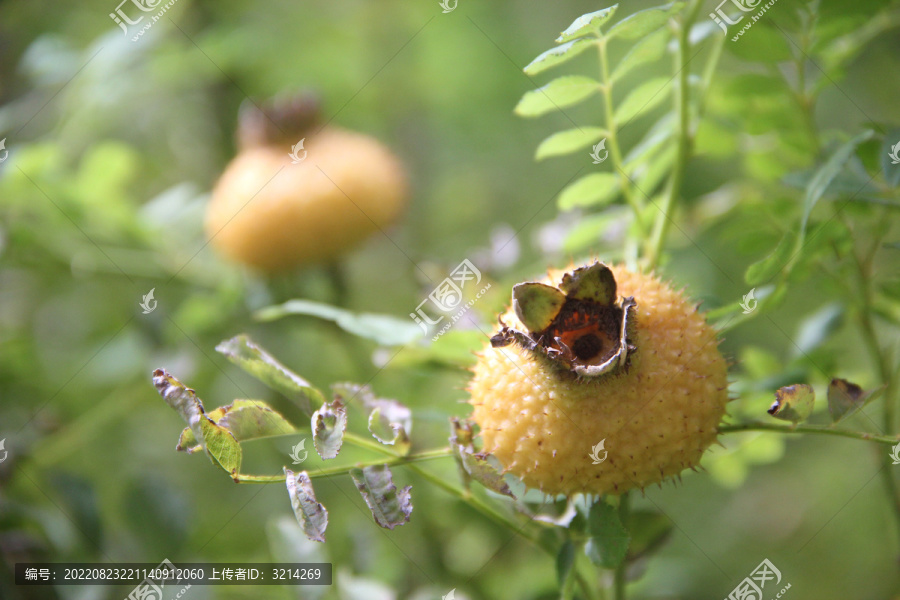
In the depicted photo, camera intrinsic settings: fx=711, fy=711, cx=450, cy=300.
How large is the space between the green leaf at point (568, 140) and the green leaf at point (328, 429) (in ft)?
1.49

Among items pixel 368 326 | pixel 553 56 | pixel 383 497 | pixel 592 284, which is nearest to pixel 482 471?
pixel 383 497

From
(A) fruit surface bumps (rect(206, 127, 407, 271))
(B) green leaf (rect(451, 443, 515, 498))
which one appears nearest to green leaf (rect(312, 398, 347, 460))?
(B) green leaf (rect(451, 443, 515, 498))

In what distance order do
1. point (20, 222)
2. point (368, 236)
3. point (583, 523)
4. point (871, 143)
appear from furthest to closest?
point (368, 236) → point (20, 222) → point (871, 143) → point (583, 523)

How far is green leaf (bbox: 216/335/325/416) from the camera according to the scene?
86cm

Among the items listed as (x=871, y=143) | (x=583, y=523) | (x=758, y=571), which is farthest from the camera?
(x=758, y=571)

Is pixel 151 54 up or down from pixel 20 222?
up

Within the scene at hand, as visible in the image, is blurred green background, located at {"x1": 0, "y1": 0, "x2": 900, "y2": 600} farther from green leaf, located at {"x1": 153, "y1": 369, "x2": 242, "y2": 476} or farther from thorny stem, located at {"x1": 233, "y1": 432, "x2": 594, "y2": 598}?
green leaf, located at {"x1": 153, "y1": 369, "x2": 242, "y2": 476}

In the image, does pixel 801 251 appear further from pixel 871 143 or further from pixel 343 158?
pixel 343 158

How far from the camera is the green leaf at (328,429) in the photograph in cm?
80

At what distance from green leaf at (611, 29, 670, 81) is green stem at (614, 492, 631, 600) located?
0.55 m

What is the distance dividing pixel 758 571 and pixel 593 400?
76 centimetres

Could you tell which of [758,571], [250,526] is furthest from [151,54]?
[758,571]

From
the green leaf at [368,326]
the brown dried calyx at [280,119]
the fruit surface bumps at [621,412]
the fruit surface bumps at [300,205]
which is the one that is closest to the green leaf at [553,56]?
the fruit surface bumps at [621,412]

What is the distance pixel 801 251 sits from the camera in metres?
0.86
